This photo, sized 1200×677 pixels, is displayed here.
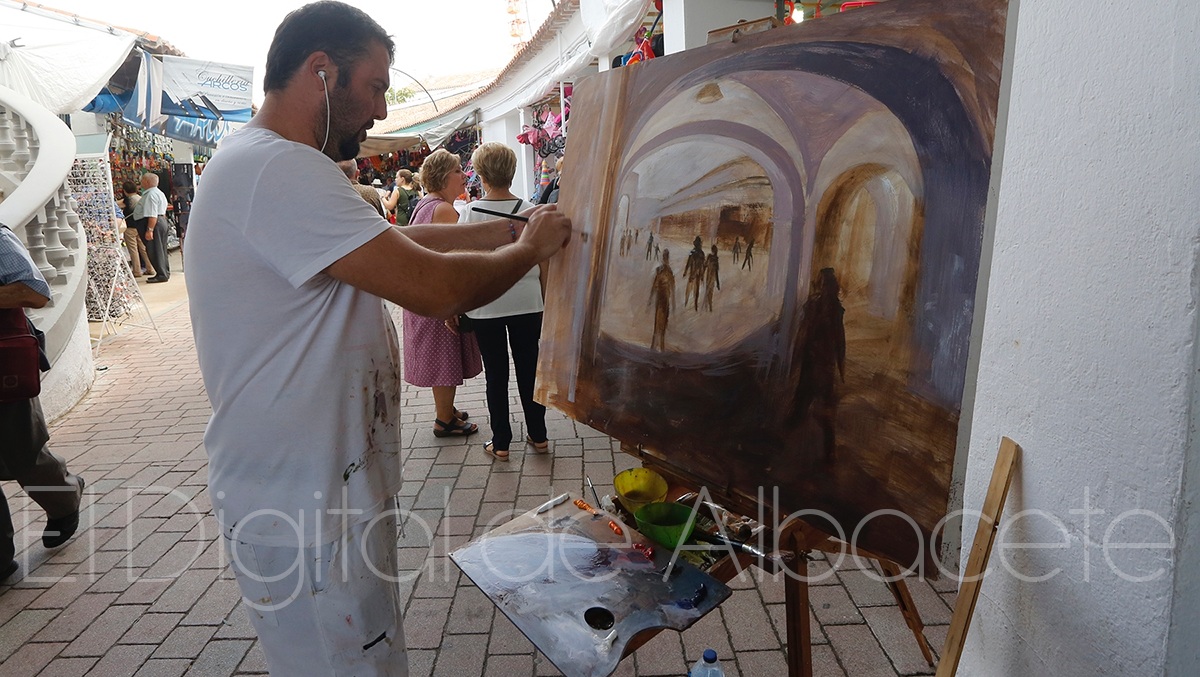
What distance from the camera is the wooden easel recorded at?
124 centimetres

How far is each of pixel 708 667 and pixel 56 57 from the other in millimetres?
8875

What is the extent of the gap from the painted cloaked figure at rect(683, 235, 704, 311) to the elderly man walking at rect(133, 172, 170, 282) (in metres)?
11.0

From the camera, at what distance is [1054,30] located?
126 centimetres

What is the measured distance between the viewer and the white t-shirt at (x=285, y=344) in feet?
4.50

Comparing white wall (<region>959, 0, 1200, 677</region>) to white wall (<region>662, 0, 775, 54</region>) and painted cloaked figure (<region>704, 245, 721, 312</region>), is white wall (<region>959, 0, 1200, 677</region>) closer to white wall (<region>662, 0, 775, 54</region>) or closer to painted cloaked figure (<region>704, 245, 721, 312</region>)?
painted cloaked figure (<region>704, 245, 721, 312</region>)

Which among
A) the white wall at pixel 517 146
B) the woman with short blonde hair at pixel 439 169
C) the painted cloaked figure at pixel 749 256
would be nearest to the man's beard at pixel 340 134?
the painted cloaked figure at pixel 749 256

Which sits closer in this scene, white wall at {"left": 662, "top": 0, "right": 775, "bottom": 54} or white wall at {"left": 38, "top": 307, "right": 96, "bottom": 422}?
white wall at {"left": 662, "top": 0, "right": 775, "bottom": 54}

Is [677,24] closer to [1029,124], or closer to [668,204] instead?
[668,204]

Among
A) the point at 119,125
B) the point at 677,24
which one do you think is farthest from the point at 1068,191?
the point at 119,125

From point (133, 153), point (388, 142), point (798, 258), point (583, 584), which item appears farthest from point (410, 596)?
point (133, 153)

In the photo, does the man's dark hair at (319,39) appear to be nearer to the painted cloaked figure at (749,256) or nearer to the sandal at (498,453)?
the painted cloaked figure at (749,256)

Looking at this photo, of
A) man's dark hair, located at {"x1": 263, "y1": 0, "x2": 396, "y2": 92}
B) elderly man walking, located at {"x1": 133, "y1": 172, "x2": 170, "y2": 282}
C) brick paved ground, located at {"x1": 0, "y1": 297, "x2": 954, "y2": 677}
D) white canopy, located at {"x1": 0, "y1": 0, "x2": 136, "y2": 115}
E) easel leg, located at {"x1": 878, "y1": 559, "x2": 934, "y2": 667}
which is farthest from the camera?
elderly man walking, located at {"x1": 133, "y1": 172, "x2": 170, "y2": 282}

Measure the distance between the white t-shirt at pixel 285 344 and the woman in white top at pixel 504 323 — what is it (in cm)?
198

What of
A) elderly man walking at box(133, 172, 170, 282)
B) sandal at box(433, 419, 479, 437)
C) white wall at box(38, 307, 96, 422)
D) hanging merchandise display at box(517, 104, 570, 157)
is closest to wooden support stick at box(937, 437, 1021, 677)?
sandal at box(433, 419, 479, 437)
